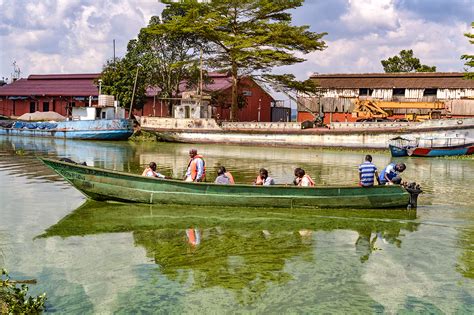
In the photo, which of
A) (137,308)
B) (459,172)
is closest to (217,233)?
(137,308)

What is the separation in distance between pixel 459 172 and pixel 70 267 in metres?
20.5

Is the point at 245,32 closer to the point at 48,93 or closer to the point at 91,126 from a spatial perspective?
the point at 91,126

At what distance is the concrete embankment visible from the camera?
116 feet

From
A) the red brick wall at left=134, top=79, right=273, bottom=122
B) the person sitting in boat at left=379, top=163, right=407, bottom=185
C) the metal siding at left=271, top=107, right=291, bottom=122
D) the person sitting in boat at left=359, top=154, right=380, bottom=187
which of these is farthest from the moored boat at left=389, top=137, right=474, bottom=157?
the metal siding at left=271, top=107, right=291, bottom=122

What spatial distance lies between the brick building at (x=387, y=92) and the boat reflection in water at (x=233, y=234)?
110 feet

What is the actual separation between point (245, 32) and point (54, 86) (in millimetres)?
27448

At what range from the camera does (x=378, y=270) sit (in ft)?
30.1

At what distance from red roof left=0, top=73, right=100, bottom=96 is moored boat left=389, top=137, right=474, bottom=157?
33.2m

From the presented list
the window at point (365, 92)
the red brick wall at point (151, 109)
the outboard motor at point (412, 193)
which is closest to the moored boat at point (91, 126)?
the red brick wall at point (151, 109)

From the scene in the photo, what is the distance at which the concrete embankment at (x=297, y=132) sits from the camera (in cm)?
3522

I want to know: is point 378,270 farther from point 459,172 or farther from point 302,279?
point 459,172

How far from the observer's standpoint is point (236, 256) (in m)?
9.82

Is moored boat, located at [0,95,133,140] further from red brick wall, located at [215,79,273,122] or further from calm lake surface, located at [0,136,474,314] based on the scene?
calm lake surface, located at [0,136,474,314]

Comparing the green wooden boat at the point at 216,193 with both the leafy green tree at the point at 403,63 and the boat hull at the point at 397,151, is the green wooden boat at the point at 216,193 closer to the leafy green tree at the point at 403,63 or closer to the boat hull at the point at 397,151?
the boat hull at the point at 397,151
